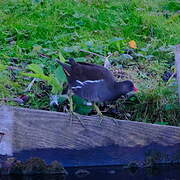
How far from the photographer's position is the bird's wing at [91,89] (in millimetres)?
4449

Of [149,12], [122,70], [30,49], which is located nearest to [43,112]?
[122,70]

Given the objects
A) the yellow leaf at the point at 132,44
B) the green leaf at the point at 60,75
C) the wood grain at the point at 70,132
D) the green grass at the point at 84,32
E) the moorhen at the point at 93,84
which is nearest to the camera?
the wood grain at the point at 70,132

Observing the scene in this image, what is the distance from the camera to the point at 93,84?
4500 millimetres

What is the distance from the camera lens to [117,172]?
4238mm

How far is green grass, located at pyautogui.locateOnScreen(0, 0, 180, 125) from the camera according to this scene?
5.34 metres

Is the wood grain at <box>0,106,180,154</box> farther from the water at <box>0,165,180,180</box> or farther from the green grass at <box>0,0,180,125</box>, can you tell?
the green grass at <box>0,0,180,125</box>

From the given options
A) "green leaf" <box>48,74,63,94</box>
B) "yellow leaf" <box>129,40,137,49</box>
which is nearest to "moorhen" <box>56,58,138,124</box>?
"green leaf" <box>48,74,63,94</box>

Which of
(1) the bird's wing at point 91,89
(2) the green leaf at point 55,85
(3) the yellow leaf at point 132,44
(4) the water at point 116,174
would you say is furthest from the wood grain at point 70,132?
Answer: (3) the yellow leaf at point 132,44

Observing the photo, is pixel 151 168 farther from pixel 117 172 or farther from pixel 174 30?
pixel 174 30

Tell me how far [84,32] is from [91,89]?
1.90 metres

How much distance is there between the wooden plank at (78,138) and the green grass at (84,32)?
0.41 meters

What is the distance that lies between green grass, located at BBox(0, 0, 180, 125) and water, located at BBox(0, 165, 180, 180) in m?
0.53

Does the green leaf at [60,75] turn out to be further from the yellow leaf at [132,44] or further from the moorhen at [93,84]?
the yellow leaf at [132,44]

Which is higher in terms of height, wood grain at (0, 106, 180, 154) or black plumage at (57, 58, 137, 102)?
black plumage at (57, 58, 137, 102)
